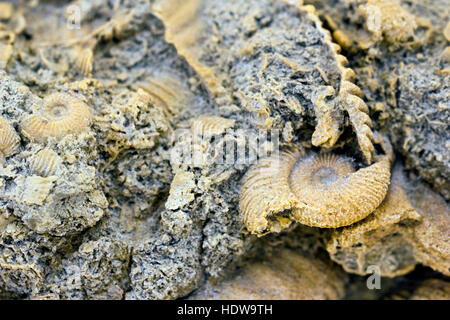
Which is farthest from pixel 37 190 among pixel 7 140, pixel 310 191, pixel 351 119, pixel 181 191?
pixel 351 119

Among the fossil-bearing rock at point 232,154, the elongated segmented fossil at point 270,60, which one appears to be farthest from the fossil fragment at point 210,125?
the elongated segmented fossil at point 270,60

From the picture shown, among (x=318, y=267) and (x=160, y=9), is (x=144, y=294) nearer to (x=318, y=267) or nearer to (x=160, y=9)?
(x=318, y=267)

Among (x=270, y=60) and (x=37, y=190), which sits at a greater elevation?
(x=270, y=60)

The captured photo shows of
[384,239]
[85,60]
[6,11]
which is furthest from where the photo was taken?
[6,11]

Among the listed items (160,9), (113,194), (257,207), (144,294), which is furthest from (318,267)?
(160,9)

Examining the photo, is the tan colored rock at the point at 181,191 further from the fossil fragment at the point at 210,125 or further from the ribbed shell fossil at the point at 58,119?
the ribbed shell fossil at the point at 58,119

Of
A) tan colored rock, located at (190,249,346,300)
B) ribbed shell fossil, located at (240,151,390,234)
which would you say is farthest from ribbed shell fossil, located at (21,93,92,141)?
tan colored rock, located at (190,249,346,300)

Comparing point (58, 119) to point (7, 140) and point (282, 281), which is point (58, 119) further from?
point (282, 281)

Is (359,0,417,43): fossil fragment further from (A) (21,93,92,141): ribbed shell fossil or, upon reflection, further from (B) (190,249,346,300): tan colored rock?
(A) (21,93,92,141): ribbed shell fossil
